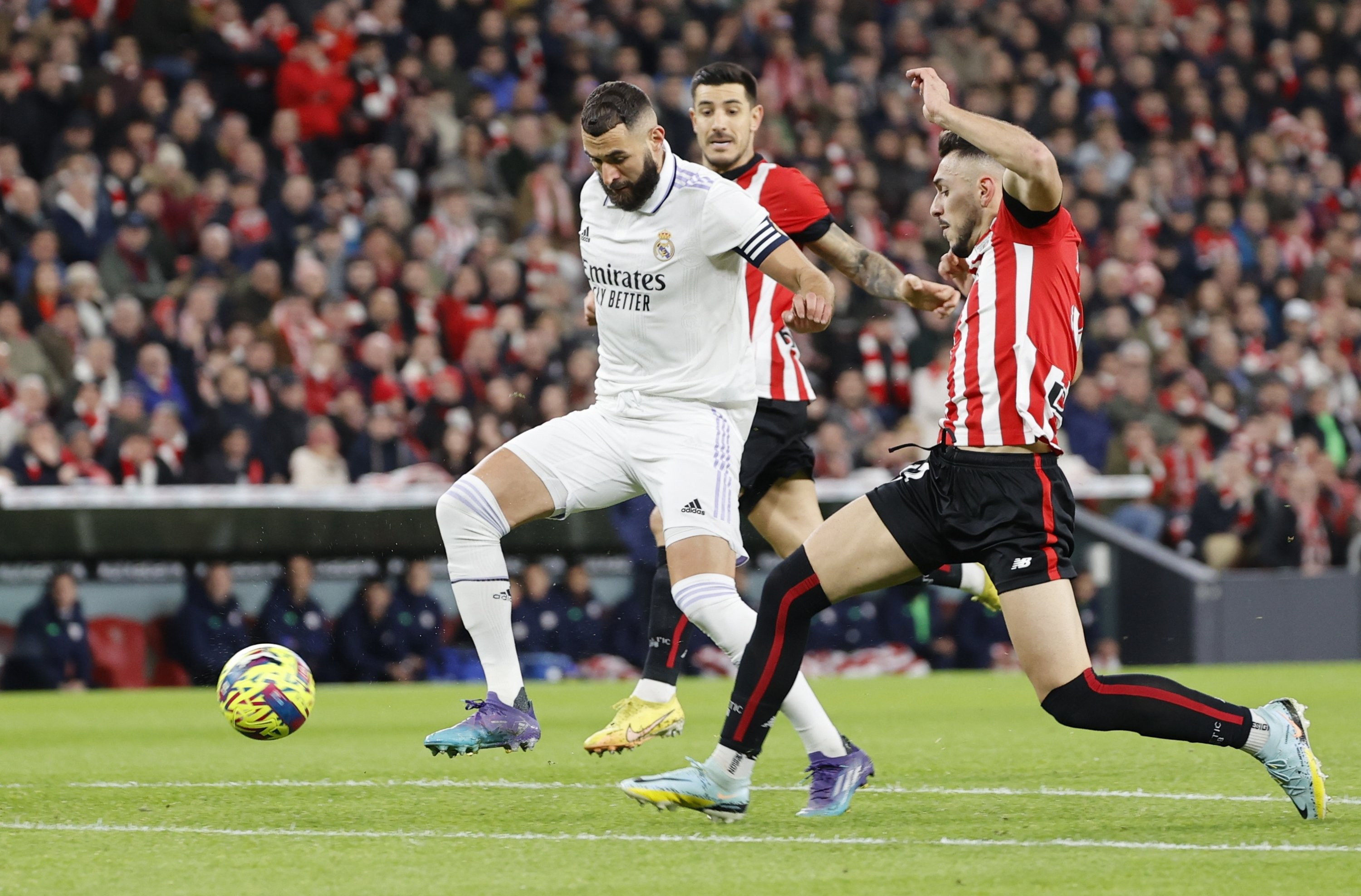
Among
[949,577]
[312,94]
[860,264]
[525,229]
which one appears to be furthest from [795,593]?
[312,94]

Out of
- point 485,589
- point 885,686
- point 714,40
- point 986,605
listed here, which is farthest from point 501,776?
point 714,40

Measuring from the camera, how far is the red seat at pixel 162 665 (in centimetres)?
1420

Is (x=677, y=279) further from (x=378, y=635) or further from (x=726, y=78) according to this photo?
(x=378, y=635)

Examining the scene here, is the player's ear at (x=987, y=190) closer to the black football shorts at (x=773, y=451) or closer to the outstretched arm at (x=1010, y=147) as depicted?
the outstretched arm at (x=1010, y=147)

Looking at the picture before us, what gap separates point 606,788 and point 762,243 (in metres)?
2.05

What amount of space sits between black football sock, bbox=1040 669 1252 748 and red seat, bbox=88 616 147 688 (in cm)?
969

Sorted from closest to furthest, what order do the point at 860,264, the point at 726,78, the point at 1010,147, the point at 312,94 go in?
the point at 1010,147 < the point at 860,264 < the point at 726,78 < the point at 312,94

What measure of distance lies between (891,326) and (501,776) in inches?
426

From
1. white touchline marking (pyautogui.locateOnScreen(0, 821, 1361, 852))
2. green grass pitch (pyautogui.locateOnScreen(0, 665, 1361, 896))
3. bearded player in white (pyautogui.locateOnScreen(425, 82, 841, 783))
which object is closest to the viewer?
green grass pitch (pyautogui.locateOnScreen(0, 665, 1361, 896))

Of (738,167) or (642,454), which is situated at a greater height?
(738,167)

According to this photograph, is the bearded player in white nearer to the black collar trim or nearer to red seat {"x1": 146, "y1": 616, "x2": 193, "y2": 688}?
the black collar trim

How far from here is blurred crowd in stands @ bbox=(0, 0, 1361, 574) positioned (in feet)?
49.1

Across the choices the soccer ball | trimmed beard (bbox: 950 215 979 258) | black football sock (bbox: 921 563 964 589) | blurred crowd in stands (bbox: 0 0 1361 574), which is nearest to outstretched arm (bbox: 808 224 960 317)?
trimmed beard (bbox: 950 215 979 258)

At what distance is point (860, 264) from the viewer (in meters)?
7.21
